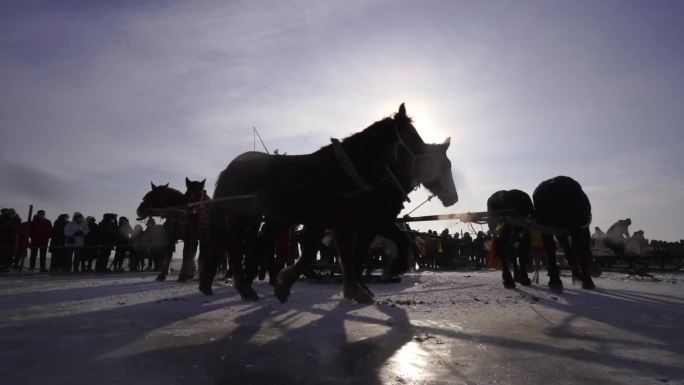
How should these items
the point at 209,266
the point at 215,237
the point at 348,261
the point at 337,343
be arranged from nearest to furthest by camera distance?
1. the point at 337,343
2. the point at 348,261
3. the point at 215,237
4. the point at 209,266

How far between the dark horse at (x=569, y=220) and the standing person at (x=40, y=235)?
17340 mm

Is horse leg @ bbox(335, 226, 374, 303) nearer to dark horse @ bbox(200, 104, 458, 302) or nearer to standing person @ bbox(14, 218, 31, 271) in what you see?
dark horse @ bbox(200, 104, 458, 302)

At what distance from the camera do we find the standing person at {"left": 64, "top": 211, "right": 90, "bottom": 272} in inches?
716

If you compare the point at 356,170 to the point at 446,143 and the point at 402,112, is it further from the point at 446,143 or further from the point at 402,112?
the point at 446,143

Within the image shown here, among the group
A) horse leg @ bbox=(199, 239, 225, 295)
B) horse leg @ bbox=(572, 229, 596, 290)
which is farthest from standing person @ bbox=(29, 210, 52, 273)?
horse leg @ bbox=(572, 229, 596, 290)

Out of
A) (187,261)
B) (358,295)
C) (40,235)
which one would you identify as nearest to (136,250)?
(40,235)

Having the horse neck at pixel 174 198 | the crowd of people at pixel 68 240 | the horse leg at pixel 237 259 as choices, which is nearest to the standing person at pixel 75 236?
the crowd of people at pixel 68 240

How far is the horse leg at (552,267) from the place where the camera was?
826 cm

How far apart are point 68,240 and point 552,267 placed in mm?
17056

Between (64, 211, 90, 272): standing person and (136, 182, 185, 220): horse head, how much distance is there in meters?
8.14

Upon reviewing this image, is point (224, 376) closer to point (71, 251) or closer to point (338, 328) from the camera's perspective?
point (338, 328)

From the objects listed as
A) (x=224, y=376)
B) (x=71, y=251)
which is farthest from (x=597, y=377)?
(x=71, y=251)

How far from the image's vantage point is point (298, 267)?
580 centimetres

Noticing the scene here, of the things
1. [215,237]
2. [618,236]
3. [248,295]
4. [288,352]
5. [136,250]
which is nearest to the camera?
[288,352]
